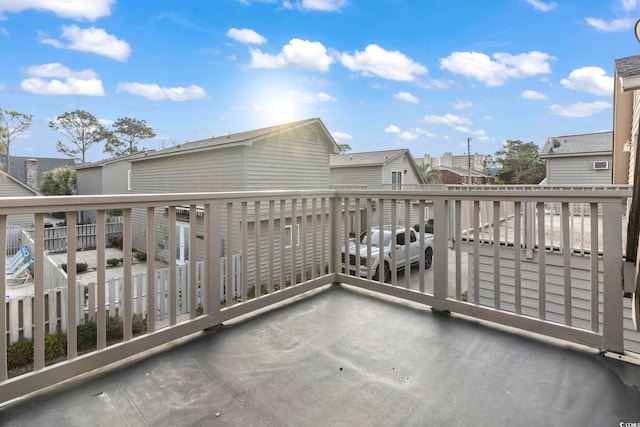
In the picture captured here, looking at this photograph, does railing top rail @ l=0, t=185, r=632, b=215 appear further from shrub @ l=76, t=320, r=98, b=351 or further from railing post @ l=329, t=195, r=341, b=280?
shrub @ l=76, t=320, r=98, b=351

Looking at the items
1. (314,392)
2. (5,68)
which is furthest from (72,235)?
(5,68)

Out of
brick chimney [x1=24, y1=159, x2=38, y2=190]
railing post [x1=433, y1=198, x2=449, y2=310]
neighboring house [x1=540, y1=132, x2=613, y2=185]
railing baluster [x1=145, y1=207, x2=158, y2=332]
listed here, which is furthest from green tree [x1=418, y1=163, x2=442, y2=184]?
railing baluster [x1=145, y1=207, x2=158, y2=332]

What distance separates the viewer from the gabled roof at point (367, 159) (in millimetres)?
16984

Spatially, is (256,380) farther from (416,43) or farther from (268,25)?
(416,43)

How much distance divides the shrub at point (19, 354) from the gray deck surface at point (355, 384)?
347 cm

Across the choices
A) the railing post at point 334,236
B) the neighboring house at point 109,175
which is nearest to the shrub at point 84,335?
the railing post at point 334,236

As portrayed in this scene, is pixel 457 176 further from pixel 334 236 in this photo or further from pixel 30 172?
pixel 30 172

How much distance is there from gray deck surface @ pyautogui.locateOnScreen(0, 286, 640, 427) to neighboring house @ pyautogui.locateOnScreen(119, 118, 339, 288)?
6.45 m

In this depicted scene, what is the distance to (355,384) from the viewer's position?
146 centimetres

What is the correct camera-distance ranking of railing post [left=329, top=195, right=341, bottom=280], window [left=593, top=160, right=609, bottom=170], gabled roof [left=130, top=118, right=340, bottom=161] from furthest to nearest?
1. window [left=593, top=160, right=609, bottom=170]
2. gabled roof [left=130, top=118, right=340, bottom=161]
3. railing post [left=329, top=195, right=341, bottom=280]

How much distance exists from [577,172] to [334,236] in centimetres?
1444

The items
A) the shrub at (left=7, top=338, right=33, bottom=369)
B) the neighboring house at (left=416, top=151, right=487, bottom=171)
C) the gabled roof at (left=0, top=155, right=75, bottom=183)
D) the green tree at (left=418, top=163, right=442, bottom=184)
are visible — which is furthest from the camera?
the neighboring house at (left=416, top=151, right=487, bottom=171)

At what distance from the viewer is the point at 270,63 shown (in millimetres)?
16031

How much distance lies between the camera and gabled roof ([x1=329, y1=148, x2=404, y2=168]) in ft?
55.7
